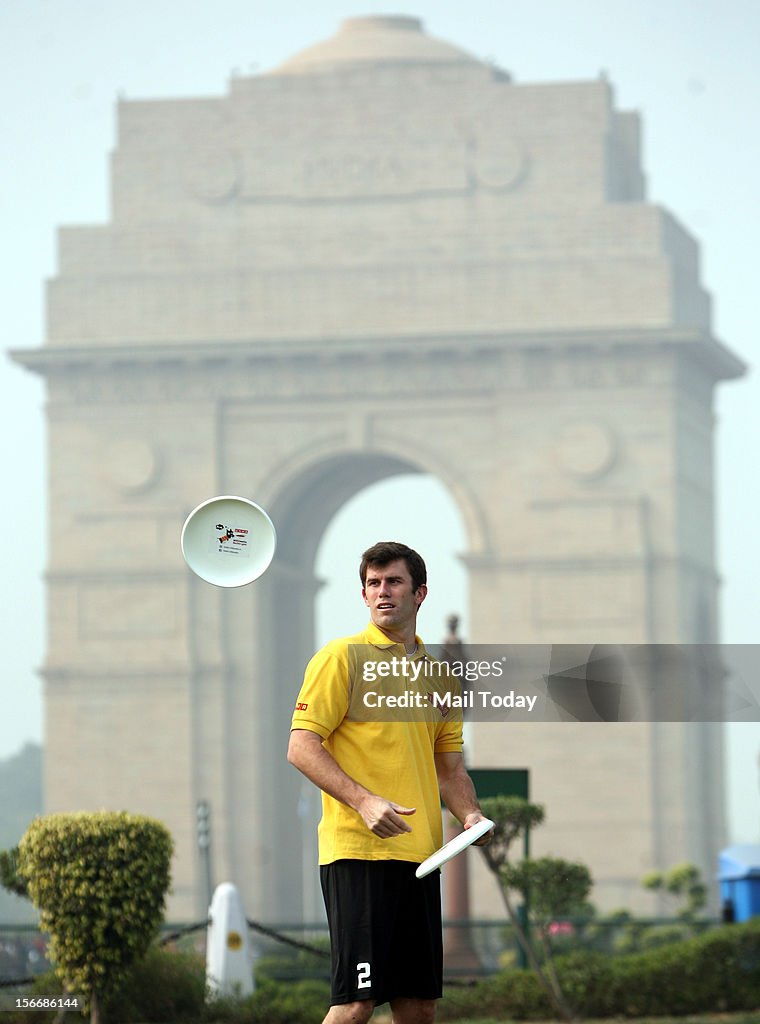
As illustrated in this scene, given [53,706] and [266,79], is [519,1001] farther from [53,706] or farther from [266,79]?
[266,79]

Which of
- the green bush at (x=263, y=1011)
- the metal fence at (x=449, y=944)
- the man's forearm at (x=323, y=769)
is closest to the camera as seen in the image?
the man's forearm at (x=323, y=769)

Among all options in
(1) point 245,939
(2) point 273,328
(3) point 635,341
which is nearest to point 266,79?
(2) point 273,328

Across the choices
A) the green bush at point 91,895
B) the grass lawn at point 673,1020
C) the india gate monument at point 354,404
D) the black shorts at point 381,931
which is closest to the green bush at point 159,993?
the green bush at point 91,895

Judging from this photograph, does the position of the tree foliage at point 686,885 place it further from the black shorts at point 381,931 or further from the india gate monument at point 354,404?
the black shorts at point 381,931

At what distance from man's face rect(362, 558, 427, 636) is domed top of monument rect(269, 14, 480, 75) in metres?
32.1

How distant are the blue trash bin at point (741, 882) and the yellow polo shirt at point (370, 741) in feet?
27.7

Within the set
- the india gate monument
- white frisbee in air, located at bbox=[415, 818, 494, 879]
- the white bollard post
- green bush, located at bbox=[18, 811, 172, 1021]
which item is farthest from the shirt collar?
the india gate monument

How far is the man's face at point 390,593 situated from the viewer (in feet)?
20.4

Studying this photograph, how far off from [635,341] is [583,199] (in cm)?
281

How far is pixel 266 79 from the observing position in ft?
123

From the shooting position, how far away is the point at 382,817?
5.85m

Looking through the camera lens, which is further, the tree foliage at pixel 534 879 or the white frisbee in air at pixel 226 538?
the tree foliage at pixel 534 879

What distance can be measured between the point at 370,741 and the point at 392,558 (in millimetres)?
514

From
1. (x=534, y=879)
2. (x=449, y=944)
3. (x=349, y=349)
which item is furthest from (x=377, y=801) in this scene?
(x=349, y=349)
